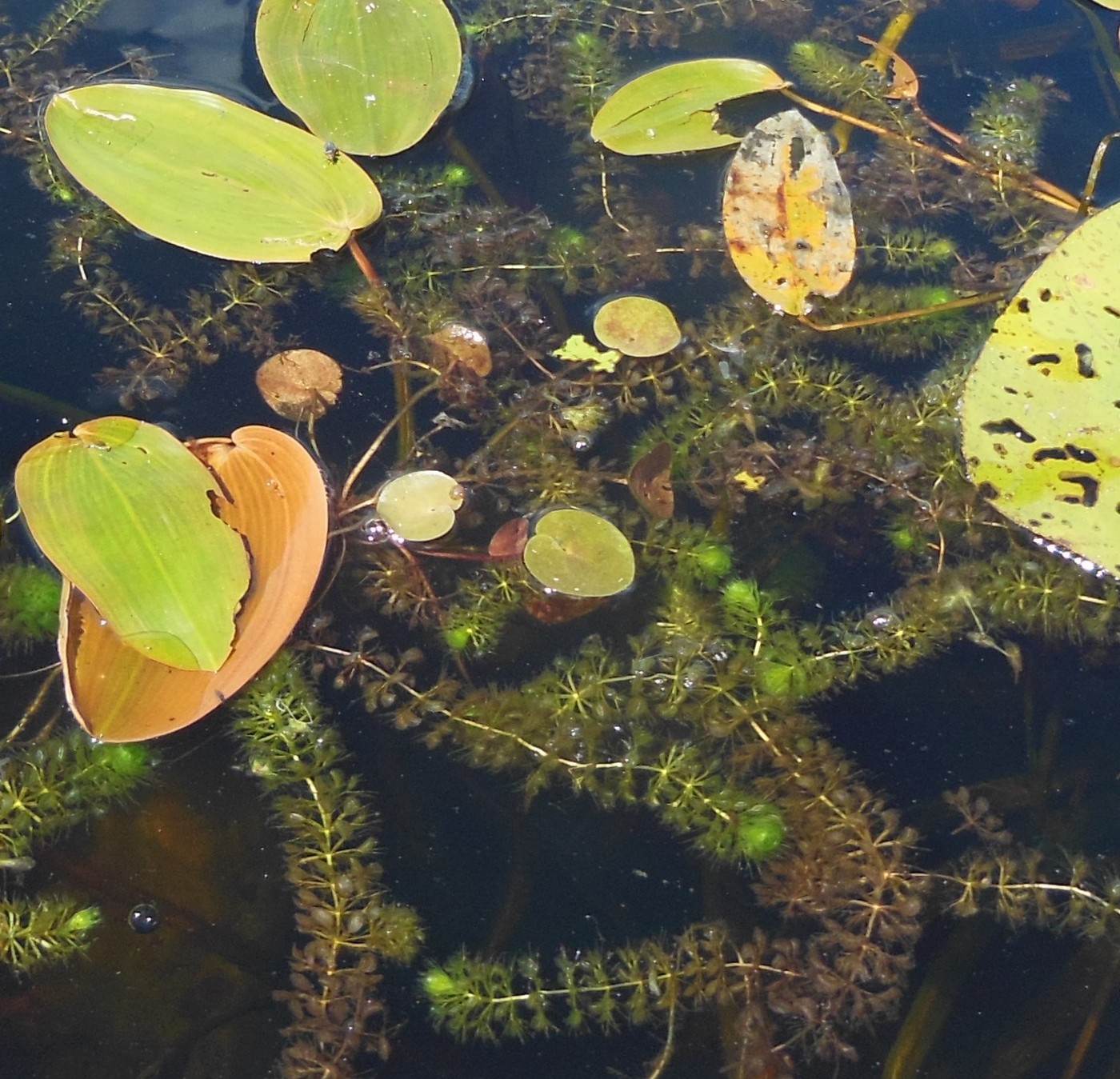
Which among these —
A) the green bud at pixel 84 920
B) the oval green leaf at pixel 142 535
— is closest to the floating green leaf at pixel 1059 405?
the oval green leaf at pixel 142 535

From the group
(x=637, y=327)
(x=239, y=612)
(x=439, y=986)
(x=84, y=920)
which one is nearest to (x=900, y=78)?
(x=637, y=327)

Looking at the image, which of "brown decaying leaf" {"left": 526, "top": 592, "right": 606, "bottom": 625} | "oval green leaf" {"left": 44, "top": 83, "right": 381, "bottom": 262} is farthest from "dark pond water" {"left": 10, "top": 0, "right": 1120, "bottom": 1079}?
"oval green leaf" {"left": 44, "top": 83, "right": 381, "bottom": 262}

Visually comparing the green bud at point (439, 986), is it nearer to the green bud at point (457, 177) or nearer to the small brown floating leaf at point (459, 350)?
the small brown floating leaf at point (459, 350)

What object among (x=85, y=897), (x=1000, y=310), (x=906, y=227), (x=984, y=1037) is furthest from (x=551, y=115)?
(x=984, y=1037)

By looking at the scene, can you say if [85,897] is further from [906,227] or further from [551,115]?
[906,227]

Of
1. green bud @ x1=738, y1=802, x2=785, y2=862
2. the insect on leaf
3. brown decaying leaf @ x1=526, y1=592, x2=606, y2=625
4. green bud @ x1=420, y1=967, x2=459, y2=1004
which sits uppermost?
the insect on leaf

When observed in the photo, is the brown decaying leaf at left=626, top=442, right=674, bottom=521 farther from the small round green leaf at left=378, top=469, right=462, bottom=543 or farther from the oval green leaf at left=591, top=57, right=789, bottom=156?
the oval green leaf at left=591, top=57, right=789, bottom=156
